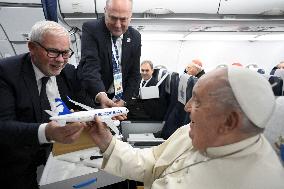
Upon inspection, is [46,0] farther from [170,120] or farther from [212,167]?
[212,167]

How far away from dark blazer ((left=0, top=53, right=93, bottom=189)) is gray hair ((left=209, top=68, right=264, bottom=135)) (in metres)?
1.17

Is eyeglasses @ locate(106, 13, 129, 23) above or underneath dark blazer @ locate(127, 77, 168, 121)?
above

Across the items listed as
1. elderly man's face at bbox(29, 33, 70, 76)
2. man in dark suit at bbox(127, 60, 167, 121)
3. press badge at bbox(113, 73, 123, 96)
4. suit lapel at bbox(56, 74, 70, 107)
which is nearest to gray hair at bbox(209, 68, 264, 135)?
elderly man's face at bbox(29, 33, 70, 76)

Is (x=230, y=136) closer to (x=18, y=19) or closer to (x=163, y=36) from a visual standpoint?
(x=18, y=19)

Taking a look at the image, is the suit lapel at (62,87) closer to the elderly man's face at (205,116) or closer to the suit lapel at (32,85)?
the suit lapel at (32,85)

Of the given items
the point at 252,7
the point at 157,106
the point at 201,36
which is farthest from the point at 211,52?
the point at 157,106

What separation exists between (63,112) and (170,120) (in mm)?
2251

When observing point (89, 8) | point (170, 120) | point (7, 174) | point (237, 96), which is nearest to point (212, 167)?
point (237, 96)

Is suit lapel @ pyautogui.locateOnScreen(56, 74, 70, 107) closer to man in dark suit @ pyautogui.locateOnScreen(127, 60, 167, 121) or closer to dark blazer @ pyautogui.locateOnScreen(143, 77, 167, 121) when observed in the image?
man in dark suit @ pyautogui.locateOnScreen(127, 60, 167, 121)

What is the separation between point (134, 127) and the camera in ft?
14.7

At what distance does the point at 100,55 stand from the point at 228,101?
1851 millimetres

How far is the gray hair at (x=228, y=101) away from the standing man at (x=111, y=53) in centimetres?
138

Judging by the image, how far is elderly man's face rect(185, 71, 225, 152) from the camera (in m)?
1.29

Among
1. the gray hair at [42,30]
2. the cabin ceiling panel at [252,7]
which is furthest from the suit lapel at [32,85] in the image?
the cabin ceiling panel at [252,7]
